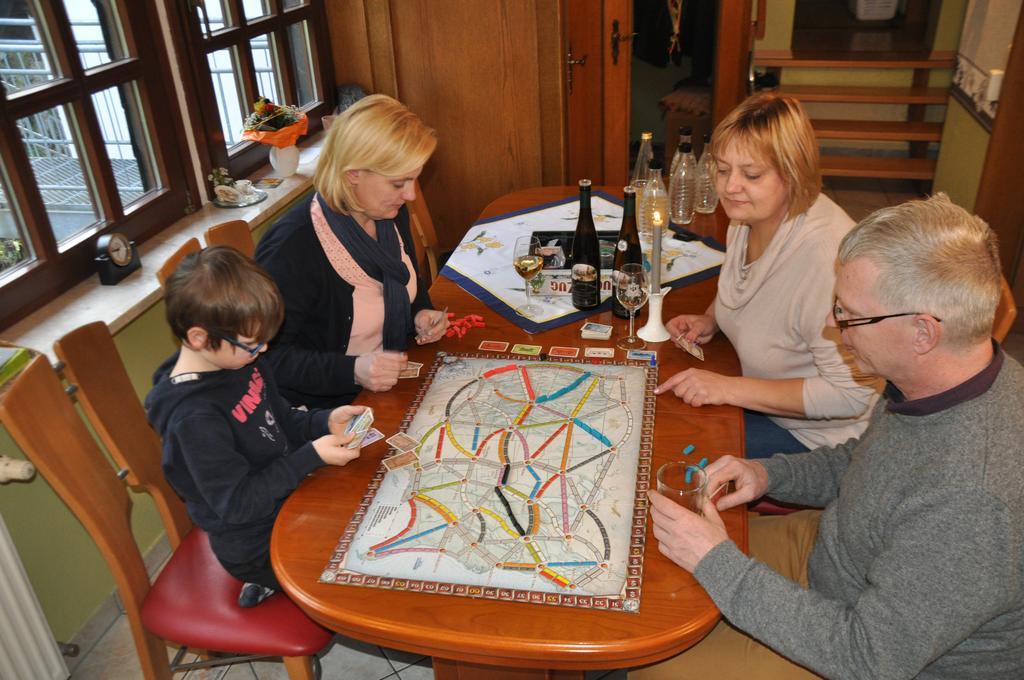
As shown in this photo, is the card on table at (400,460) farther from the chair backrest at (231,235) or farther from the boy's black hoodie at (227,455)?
the chair backrest at (231,235)

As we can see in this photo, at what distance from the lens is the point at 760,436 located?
194cm

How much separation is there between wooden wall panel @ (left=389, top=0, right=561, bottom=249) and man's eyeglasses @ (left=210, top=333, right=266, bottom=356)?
267cm

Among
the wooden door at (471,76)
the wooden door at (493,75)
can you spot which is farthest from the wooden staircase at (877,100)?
the wooden door at (471,76)

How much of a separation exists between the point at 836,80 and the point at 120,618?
18.5 ft

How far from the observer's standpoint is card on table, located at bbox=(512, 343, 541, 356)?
191 centimetres

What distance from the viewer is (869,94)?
5.40 meters

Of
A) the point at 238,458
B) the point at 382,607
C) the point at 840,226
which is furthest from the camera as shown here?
the point at 840,226

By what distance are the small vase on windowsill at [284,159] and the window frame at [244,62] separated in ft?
0.46

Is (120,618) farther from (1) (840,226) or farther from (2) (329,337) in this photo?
(1) (840,226)

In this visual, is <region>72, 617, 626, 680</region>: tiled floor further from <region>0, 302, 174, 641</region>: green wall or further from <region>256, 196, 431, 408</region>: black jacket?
<region>256, 196, 431, 408</region>: black jacket

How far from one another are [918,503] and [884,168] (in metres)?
4.73

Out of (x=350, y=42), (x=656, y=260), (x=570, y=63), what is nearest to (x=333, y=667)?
(x=656, y=260)

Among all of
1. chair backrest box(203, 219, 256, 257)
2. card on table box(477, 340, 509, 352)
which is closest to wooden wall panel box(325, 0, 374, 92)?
chair backrest box(203, 219, 256, 257)

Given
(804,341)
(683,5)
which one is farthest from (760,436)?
(683,5)
